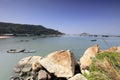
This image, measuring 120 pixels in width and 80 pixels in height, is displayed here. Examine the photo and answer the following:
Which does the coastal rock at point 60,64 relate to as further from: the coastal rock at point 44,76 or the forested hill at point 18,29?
the forested hill at point 18,29

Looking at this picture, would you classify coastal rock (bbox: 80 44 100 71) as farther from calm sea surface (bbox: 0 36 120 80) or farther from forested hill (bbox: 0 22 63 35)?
forested hill (bbox: 0 22 63 35)

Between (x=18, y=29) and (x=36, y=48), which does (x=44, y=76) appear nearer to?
(x=36, y=48)

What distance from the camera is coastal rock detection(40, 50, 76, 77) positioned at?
516 inches

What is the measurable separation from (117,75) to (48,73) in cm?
A: 820

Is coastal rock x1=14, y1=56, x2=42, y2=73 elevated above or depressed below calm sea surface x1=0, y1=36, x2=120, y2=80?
above

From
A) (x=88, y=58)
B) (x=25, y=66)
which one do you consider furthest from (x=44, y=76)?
(x=25, y=66)

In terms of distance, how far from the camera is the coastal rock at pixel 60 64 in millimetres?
13102

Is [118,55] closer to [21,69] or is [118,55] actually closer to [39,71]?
[39,71]

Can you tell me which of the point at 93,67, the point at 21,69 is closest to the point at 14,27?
the point at 21,69

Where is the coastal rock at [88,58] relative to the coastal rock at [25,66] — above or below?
above

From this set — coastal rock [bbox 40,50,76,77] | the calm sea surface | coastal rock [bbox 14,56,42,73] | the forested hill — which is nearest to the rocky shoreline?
coastal rock [bbox 40,50,76,77]

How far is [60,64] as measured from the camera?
13.7m

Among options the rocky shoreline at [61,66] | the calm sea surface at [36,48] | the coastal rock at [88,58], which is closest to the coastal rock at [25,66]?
the calm sea surface at [36,48]

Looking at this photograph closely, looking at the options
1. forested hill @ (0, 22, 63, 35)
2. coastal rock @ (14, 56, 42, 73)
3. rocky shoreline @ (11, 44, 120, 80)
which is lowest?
coastal rock @ (14, 56, 42, 73)
